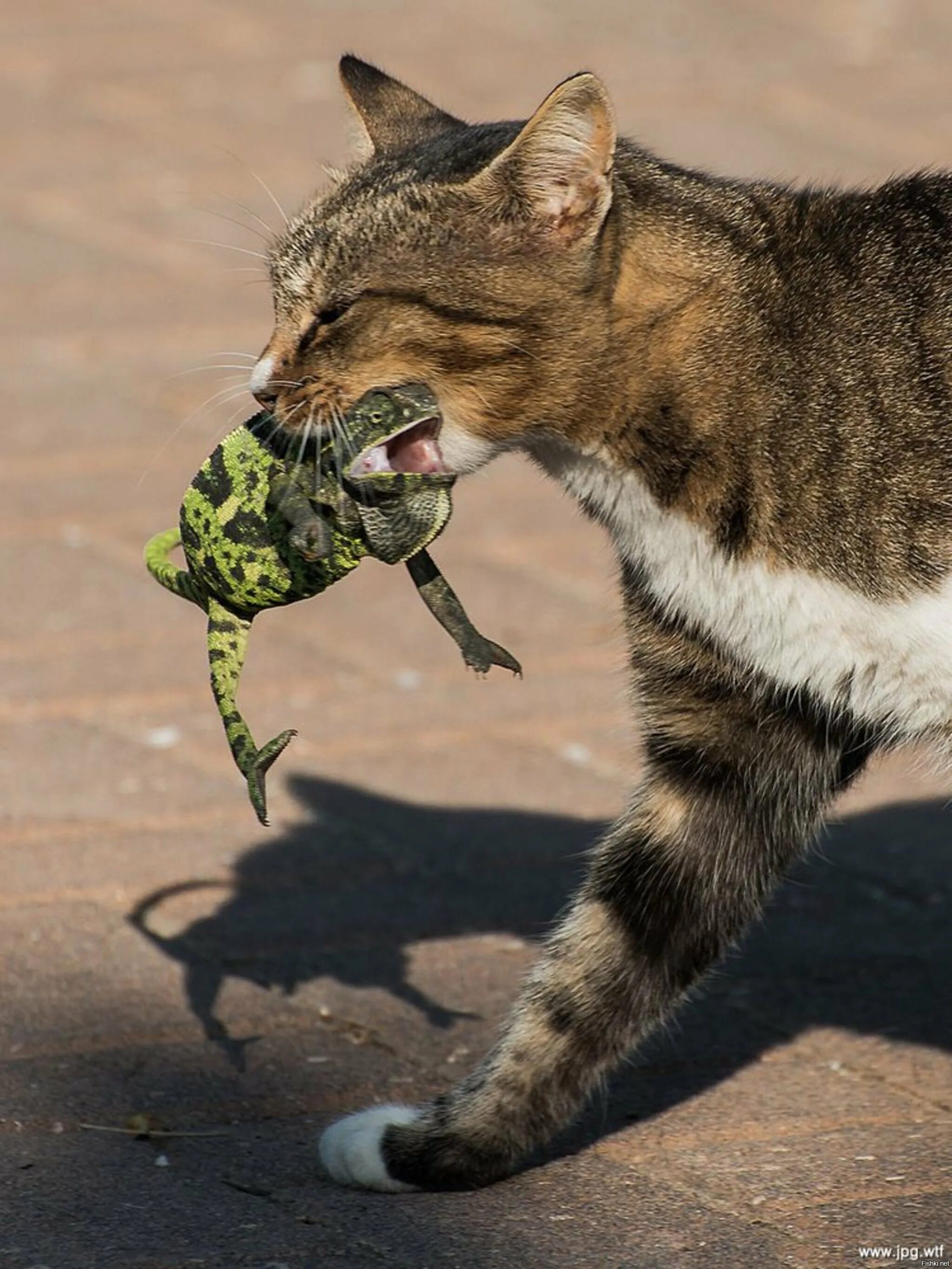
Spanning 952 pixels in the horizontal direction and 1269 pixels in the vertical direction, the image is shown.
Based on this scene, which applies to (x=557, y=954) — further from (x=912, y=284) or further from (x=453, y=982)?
(x=912, y=284)

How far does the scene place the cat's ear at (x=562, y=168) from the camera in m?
2.90

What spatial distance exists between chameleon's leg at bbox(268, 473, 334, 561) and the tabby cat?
0.45 feet

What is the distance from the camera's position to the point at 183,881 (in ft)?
12.9

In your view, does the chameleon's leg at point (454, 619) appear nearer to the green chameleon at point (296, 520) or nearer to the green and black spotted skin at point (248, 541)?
the green chameleon at point (296, 520)

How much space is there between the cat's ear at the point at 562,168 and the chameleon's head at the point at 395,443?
0.97ft

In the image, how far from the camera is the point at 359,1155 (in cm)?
302

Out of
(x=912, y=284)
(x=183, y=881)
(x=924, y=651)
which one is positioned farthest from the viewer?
(x=183, y=881)

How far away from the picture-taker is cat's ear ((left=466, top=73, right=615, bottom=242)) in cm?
290

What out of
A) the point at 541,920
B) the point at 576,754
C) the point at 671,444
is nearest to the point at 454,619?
the point at 671,444

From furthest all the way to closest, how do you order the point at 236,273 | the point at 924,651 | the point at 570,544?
the point at 236,273
the point at 570,544
the point at 924,651

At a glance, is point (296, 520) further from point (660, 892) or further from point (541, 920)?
point (541, 920)

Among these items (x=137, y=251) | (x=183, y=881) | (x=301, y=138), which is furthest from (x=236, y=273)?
(x=183, y=881)

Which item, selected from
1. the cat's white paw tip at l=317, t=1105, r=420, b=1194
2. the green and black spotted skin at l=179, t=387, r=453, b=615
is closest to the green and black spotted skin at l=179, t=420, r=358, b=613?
the green and black spotted skin at l=179, t=387, r=453, b=615

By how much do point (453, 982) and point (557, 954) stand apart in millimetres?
512
